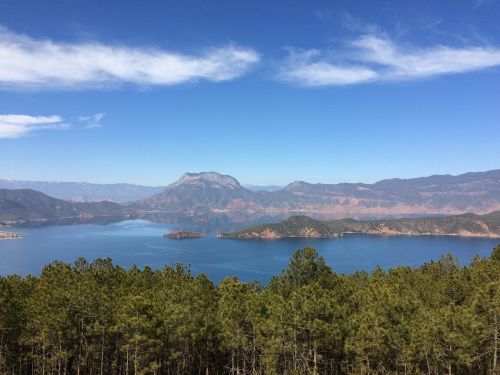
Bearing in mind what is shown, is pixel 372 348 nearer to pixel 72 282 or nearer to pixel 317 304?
pixel 317 304

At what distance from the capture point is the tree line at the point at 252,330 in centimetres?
4106

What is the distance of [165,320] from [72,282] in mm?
22918

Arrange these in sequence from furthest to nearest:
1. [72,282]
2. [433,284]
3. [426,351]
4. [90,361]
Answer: [433,284]
[72,282]
[90,361]
[426,351]

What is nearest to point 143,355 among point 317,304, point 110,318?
point 110,318

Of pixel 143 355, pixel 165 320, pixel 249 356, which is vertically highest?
pixel 165 320

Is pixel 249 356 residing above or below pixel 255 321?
below

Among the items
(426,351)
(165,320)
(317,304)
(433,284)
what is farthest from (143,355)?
(433,284)

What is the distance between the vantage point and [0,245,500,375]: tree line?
41.1m

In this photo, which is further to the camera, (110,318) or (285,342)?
Result: (110,318)

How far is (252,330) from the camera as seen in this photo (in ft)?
157

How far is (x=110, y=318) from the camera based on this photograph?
4769 centimetres

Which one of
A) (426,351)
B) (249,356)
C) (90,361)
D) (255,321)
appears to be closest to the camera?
(426,351)

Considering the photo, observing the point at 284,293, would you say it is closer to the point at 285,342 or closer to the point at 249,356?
the point at 249,356

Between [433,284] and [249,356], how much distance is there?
3139 cm
